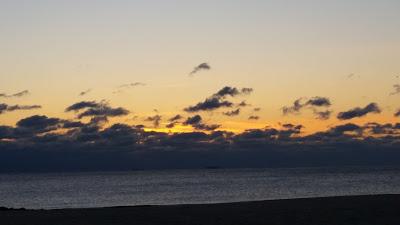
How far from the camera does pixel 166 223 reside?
2461cm

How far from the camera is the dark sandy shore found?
80.2ft

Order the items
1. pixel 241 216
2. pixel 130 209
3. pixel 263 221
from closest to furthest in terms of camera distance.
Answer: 1. pixel 263 221
2. pixel 241 216
3. pixel 130 209

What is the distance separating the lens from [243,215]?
86.7ft

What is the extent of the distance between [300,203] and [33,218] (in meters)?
12.4

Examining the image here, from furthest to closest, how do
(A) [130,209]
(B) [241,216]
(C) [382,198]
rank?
(C) [382,198], (A) [130,209], (B) [241,216]

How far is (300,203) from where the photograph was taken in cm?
3106

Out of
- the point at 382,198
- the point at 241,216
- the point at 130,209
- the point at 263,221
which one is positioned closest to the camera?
the point at 263,221

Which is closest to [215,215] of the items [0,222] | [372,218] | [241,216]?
[241,216]

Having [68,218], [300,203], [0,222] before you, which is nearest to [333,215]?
[300,203]

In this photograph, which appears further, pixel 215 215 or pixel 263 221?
pixel 215 215

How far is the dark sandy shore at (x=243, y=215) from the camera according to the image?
24.5 m

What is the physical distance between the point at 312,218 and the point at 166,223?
18.3 feet

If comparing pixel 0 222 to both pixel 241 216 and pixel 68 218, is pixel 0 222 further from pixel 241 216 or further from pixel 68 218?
pixel 241 216

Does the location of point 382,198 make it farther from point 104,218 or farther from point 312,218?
point 104,218
